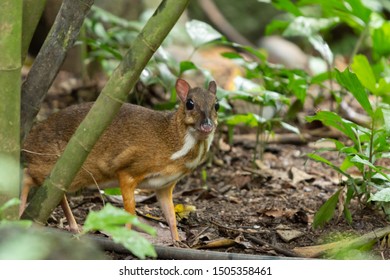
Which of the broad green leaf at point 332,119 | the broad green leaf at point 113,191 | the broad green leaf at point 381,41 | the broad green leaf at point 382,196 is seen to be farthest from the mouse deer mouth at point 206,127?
the broad green leaf at point 381,41

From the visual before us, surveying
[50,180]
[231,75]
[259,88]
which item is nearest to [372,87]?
[259,88]

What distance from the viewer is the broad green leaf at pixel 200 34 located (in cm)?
747

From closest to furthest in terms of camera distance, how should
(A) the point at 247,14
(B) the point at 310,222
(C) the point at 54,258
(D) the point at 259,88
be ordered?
(C) the point at 54,258, (B) the point at 310,222, (D) the point at 259,88, (A) the point at 247,14

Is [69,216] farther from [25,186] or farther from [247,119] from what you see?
[247,119]

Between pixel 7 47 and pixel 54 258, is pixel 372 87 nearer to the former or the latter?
pixel 7 47

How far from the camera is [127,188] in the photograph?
576 cm

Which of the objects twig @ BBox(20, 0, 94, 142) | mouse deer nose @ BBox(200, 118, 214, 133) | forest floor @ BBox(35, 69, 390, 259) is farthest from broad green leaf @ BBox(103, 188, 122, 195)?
twig @ BBox(20, 0, 94, 142)

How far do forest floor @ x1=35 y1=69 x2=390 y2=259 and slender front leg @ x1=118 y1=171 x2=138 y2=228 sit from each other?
32 cm

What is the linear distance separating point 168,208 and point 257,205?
108cm

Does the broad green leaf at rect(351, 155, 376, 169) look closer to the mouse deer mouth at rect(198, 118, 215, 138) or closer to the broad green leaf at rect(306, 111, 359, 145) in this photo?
the broad green leaf at rect(306, 111, 359, 145)

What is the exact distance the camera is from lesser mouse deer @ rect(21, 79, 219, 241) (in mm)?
5746

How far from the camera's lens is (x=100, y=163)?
5844 millimetres

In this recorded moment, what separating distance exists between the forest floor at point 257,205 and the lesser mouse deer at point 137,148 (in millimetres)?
418

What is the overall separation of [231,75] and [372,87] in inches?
212
